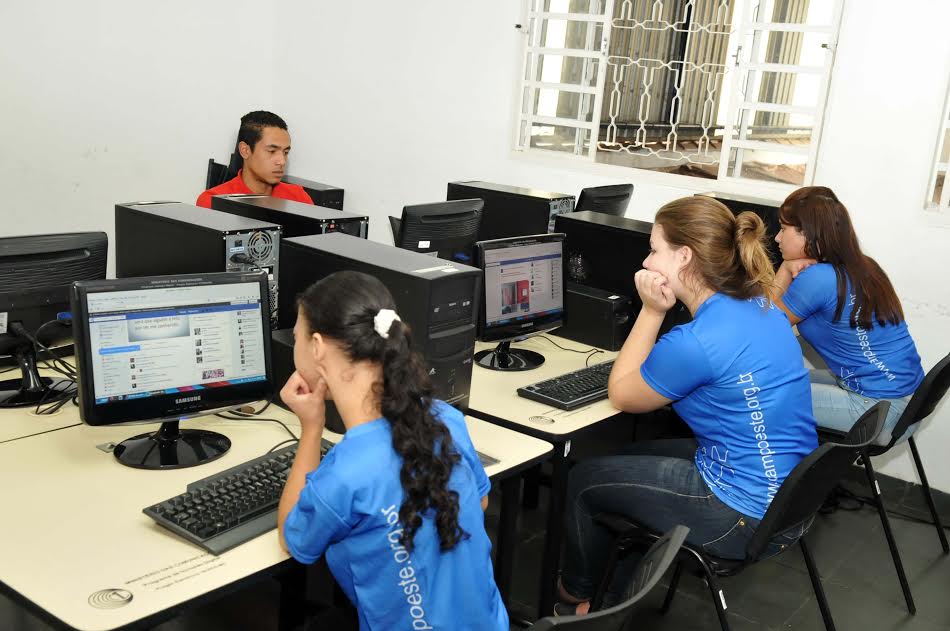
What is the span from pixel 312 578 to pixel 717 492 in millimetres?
1106

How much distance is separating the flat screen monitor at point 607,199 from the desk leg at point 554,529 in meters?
1.40

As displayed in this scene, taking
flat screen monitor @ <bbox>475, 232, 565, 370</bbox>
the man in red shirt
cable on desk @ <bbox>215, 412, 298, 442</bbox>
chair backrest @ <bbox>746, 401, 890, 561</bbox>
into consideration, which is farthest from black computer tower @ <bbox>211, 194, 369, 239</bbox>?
chair backrest @ <bbox>746, 401, 890, 561</bbox>

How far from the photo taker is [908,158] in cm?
352

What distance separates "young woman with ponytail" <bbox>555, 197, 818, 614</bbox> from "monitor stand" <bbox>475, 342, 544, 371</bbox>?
22.4 inches

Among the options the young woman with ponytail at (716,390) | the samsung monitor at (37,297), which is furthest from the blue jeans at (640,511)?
the samsung monitor at (37,297)

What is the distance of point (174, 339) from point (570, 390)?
3.89 ft

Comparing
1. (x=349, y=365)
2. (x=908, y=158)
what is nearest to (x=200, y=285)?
(x=349, y=365)

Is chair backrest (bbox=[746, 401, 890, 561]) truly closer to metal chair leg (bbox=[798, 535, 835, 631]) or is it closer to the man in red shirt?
metal chair leg (bbox=[798, 535, 835, 631])

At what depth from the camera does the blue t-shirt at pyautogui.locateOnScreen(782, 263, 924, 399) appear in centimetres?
309

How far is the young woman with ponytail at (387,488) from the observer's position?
147 centimetres

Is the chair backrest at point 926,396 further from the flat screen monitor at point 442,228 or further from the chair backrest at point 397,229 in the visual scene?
the chair backrest at point 397,229

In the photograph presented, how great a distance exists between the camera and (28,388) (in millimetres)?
2348

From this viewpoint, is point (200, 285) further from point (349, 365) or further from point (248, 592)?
point (248, 592)

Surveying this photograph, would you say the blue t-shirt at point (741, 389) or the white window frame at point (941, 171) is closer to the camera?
the blue t-shirt at point (741, 389)
